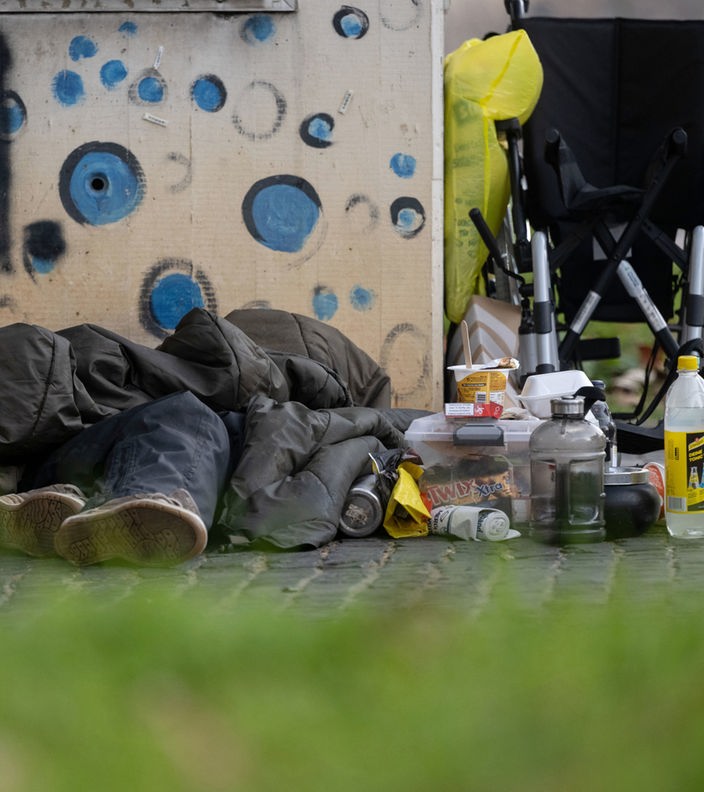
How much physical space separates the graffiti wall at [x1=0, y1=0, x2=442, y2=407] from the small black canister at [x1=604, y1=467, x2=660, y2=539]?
7.95 ft

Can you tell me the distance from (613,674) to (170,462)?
2.15m

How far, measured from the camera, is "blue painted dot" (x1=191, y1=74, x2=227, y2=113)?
245 inches

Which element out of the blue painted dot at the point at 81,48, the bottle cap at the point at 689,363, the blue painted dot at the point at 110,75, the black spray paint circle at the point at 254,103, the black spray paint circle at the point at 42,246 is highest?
the blue painted dot at the point at 81,48

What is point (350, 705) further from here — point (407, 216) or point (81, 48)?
point (81, 48)

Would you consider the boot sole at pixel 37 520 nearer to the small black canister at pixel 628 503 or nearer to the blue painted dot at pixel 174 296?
the small black canister at pixel 628 503

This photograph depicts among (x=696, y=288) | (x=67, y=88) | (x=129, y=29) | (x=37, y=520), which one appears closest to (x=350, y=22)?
(x=129, y=29)

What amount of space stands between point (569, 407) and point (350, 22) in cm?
318

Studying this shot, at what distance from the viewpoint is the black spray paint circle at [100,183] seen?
20.5 feet

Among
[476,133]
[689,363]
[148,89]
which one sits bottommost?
[689,363]

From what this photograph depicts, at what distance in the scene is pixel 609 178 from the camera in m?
6.85

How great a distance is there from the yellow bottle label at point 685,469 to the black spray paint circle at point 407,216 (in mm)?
2724

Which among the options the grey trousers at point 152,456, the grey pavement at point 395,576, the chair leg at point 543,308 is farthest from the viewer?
the chair leg at point 543,308

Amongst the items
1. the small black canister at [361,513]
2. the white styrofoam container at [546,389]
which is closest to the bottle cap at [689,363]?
the white styrofoam container at [546,389]

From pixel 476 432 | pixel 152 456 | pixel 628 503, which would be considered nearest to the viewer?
pixel 152 456
